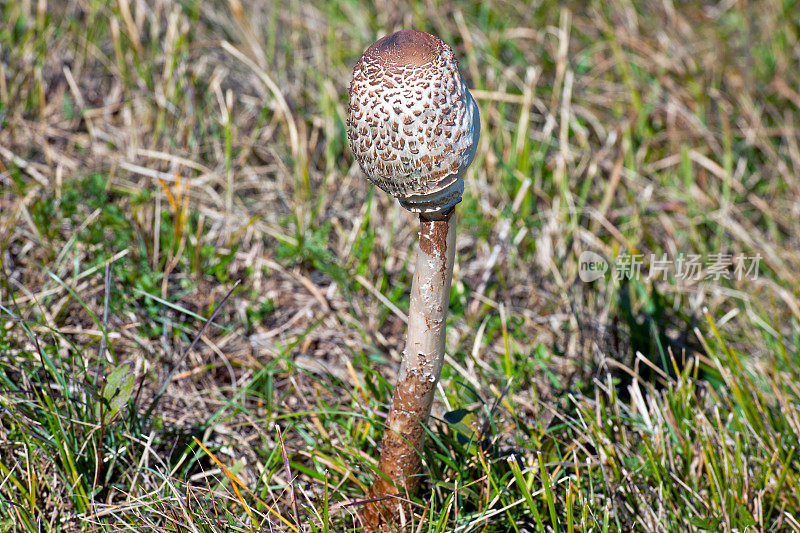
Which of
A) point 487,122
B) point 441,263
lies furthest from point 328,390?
point 487,122

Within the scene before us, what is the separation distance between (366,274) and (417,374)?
1301 millimetres

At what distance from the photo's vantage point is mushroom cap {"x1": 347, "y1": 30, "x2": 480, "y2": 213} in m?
1.47

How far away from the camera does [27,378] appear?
87.4 inches

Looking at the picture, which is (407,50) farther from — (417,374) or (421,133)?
(417,374)

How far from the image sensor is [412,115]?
4.80 ft

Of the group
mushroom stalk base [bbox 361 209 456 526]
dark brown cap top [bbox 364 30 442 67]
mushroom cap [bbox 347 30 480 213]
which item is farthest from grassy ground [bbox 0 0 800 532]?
dark brown cap top [bbox 364 30 442 67]

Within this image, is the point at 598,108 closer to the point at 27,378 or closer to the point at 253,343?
the point at 253,343

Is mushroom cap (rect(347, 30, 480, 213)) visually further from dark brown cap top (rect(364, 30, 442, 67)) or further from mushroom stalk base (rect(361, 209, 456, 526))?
mushroom stalk base (rect(361, 209, 456, 526))

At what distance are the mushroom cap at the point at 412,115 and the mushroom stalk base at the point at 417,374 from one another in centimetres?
19

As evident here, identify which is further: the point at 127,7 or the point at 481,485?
the point at 127,7

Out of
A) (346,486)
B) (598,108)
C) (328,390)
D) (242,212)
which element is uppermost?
(598,108)

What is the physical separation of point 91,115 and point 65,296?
1.37 meters

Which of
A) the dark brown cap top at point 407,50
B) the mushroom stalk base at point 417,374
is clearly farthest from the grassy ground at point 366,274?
the dark brown cap top at point 407,50

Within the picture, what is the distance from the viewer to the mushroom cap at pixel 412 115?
57.7 inches
